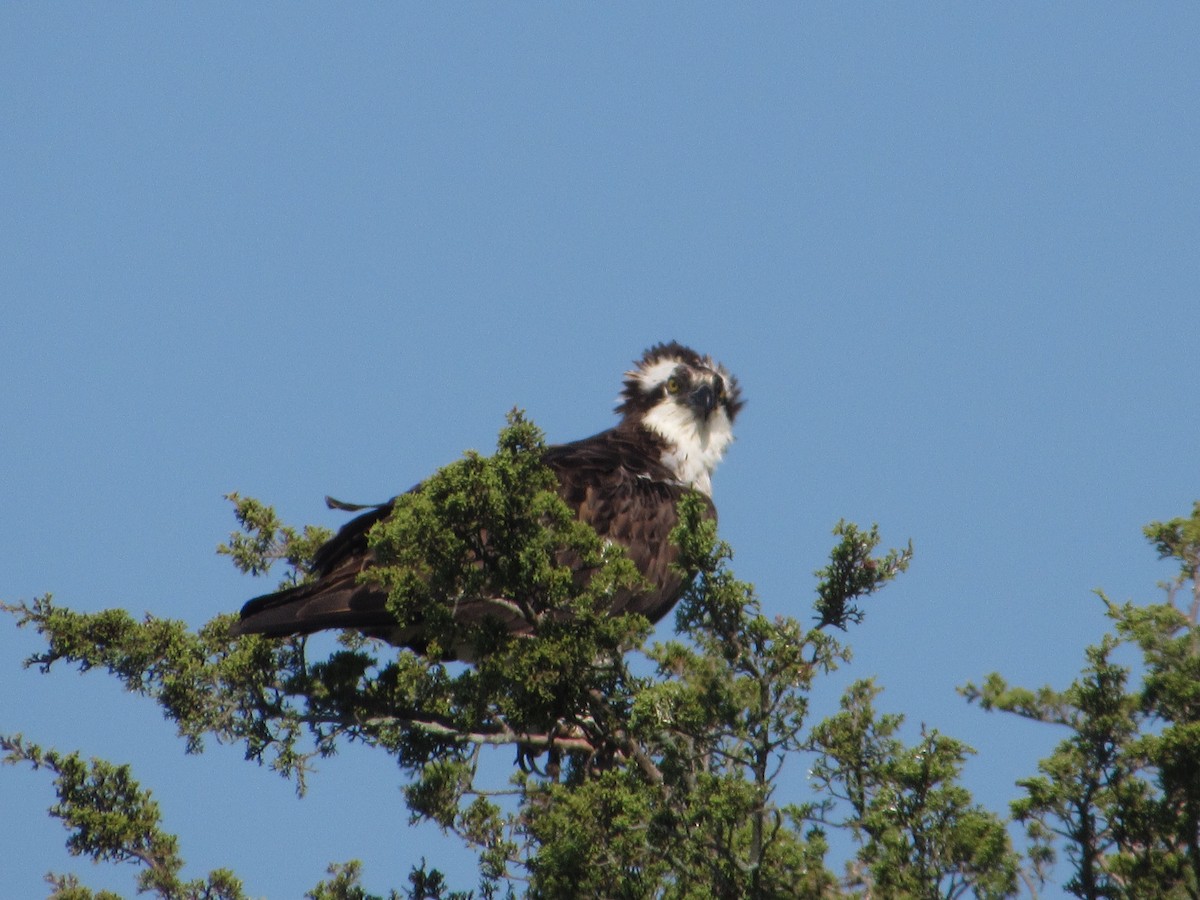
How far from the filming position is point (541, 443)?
5230mm

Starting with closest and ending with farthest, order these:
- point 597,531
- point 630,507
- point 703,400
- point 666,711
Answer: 1. point 666,711
2. point 597,531
3. point 630,507
4. point 703,400

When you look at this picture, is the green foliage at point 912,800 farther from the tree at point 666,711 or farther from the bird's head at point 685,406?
the bird's head at point 685,406

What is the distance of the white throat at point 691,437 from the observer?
9.98 metres

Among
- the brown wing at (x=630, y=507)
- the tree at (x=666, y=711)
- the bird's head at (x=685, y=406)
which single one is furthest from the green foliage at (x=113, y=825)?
the bird's head at (x=685, y=406)

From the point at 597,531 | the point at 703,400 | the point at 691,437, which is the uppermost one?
the point at 703,400

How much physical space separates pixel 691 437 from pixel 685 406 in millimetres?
230

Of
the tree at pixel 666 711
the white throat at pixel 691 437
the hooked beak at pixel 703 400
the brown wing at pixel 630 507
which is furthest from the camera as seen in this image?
the hooked beak at pixel 703 400

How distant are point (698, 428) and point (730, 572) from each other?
17.5ft

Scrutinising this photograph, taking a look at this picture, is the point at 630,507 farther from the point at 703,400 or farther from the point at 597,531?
the point at 703,400

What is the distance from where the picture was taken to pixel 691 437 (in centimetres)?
1019

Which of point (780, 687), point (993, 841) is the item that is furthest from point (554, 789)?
point (993, 841)

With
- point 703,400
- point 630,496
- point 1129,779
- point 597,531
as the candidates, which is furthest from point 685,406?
point 1129,779

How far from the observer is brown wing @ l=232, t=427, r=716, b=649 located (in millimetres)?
6609

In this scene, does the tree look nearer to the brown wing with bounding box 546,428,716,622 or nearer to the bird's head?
the brown wing with bounding box 546,428,716,622
